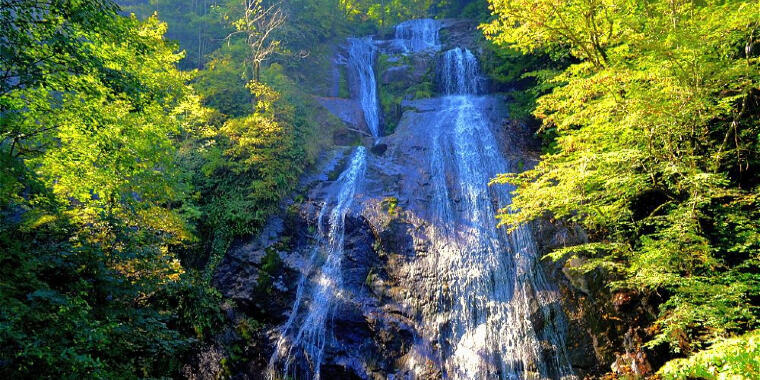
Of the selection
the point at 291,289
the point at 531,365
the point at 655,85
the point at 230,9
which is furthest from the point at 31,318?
the point at 230,9

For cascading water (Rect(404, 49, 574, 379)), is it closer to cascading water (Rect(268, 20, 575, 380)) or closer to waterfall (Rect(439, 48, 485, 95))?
cascading water (Rect(268, 20, 575, 380))

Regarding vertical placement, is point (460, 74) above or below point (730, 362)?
above

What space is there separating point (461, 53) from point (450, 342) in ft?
49.7

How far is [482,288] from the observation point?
366 inches

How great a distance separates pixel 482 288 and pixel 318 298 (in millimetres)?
4391

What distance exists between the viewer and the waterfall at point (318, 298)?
29.2 ft

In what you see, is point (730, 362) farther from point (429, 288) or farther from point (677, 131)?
point (429, 288)

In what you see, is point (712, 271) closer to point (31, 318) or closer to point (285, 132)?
point (31, 318)

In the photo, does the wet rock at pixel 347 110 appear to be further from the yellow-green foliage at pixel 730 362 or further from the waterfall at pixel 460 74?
the yellow-green foliage at pixel 730 362

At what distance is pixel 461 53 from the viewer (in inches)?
743

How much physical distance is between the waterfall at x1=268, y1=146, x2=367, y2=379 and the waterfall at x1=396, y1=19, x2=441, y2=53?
44.7 feet

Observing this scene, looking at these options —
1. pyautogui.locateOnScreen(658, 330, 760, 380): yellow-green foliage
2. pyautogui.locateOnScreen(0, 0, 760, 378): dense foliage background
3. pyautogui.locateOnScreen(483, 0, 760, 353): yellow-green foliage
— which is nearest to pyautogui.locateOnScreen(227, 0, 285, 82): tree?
pyautogui.locateOnScreen(0, 0, 760, 378): dense foliage background

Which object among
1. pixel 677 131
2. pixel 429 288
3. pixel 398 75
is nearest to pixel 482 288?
pixel 429 288

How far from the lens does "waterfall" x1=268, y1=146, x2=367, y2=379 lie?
29.2ft
